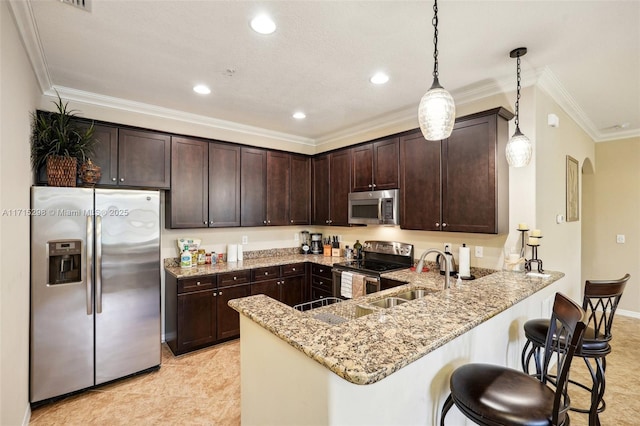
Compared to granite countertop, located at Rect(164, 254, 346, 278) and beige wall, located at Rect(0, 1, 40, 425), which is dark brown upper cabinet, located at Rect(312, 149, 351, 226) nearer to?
granite countertop, located at Rect(164, 254, 346, 278)

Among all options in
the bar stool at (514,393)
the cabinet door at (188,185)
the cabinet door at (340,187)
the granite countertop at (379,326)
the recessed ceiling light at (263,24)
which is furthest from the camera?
the cabinet door at (340,187)

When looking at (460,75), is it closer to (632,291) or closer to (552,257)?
(552,257)

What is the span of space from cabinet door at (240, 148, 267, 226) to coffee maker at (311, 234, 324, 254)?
3.32 feet

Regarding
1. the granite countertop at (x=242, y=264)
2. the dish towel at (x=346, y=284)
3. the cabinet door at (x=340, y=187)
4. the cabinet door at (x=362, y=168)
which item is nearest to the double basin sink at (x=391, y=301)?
the dish towel at (x=346, y=284)

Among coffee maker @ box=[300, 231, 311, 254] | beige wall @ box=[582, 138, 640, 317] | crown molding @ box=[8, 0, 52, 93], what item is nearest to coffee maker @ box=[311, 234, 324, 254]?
coffee maker @ box=[300, 231, 311, 254]

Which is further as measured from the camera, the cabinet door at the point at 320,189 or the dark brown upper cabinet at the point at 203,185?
the cabinet door at the point at 320,189

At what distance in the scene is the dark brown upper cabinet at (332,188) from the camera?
421 centimetres

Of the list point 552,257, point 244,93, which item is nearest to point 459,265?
point 552,257

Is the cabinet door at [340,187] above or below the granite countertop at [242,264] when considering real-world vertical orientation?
above

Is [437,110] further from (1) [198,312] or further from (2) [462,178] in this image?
(1) [198,312]

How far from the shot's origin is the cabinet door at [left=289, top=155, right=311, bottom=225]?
14.9 feet

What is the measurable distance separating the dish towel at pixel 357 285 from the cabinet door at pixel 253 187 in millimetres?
1531

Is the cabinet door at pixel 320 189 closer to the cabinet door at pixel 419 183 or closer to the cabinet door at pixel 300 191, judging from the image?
the cabinet door at pixel 300 191

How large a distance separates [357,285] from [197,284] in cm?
178
